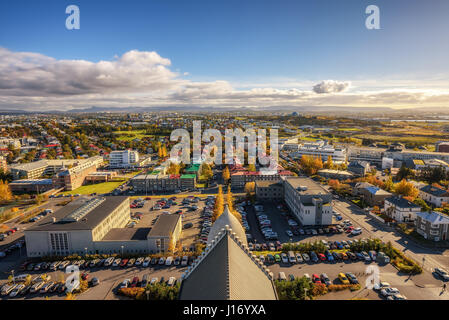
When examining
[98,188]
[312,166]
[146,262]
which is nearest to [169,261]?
[146,262]

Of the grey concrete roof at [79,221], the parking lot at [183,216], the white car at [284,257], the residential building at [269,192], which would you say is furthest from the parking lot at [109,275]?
the residential building at [269,192]

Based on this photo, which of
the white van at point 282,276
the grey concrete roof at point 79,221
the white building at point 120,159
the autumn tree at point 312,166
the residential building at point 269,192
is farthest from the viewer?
the white building at point 120,159

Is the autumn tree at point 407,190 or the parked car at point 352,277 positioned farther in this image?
the autumn tree at point 407,190

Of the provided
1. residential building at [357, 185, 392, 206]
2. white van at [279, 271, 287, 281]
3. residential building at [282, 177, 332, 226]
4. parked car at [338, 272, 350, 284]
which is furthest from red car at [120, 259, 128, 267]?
residential building at [357, 185, 392, 206]

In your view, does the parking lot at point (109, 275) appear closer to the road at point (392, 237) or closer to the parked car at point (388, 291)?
the parked car at point (388, 291)

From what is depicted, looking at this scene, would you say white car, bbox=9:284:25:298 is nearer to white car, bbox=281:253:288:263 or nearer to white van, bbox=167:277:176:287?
white van, bbox=167:277:176:287
